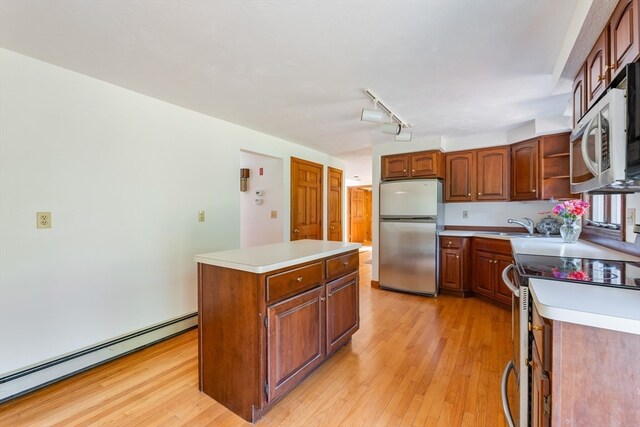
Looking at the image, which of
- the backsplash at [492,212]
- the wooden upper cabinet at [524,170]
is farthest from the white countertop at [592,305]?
the backsplash at [492,212]

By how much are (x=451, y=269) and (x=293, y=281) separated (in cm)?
282

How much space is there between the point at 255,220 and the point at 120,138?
2.26m

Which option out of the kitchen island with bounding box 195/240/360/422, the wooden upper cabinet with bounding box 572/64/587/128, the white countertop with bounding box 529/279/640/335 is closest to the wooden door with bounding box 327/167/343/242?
the kitchen island with bounding box 195/240/360/422

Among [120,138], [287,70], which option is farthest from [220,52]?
[120,138]

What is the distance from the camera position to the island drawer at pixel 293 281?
5.16ft

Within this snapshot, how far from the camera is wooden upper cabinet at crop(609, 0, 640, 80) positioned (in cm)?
113

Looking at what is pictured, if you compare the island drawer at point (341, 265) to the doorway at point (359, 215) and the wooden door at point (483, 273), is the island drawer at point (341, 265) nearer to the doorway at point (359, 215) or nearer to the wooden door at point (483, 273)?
the wooden door at point (483, 273)

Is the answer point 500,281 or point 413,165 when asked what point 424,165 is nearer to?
point 413,165

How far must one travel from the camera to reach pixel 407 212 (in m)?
3.87

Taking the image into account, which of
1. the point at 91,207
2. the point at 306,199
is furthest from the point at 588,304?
the point at 306,199

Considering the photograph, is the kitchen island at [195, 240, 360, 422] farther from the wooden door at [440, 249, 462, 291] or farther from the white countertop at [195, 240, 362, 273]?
the wooden door at [440, 249, 462, 291]

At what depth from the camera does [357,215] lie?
958cm

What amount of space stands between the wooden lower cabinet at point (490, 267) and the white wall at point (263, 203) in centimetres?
256

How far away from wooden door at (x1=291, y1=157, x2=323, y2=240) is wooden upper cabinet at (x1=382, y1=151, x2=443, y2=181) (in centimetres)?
113
